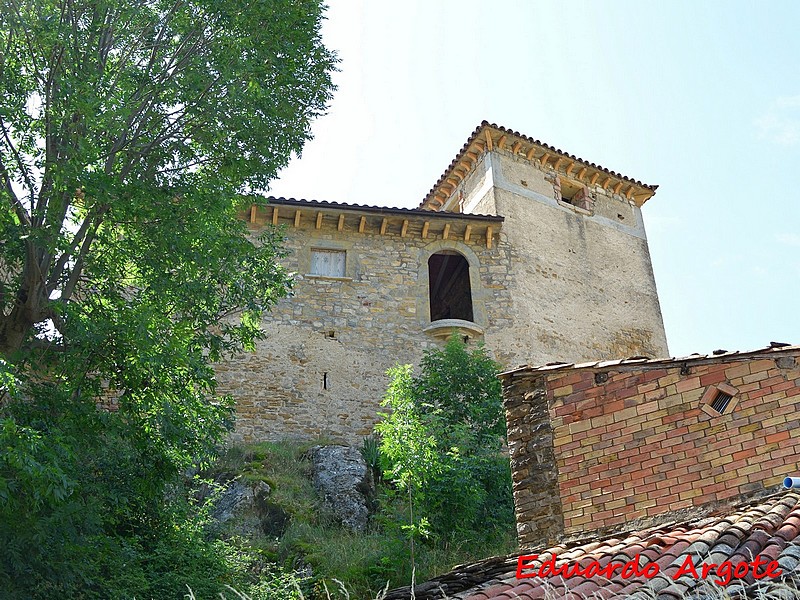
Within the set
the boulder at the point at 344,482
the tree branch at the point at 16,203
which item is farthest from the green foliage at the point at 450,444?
the tree branch at the point at 16,203

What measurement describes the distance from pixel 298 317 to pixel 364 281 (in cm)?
185

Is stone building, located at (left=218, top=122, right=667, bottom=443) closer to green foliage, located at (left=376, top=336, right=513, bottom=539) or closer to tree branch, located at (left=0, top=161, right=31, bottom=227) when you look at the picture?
green foliage, located at (left=376, top=336, right=513, bottom=539)

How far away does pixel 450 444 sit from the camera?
41.3 feet

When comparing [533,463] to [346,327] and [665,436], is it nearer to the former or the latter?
[665,436]

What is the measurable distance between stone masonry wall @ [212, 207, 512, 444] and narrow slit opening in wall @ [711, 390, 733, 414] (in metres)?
9.65

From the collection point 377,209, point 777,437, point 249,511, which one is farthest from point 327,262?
point 777,437

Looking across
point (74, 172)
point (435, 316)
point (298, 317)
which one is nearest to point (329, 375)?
point (298, 317)

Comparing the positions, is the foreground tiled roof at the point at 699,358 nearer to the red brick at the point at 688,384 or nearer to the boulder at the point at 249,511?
the red brick at the point at 688,384

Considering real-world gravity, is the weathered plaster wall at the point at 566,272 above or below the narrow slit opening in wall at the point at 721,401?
above

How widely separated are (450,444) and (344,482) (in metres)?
2.05

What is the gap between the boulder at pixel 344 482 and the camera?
12.6 m

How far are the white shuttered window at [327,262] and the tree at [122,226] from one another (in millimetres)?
8555

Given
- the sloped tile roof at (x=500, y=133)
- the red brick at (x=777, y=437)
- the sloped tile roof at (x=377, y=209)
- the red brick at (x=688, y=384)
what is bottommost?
the red brick at (x=777, y=437)

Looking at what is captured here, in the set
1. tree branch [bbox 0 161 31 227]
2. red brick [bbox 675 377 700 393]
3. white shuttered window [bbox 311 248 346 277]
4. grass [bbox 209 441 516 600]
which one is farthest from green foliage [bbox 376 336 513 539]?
tree branch [bbox 0 161 31 227]
